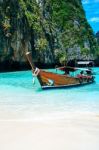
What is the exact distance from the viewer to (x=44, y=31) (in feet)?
181

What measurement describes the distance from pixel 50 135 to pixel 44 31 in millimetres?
50057

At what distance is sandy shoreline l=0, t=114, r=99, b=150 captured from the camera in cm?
508

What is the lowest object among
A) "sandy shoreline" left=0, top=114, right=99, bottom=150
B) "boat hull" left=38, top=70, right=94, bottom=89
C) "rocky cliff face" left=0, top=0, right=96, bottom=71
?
"boat hull" left=38, top=70, right=94, bottom=89

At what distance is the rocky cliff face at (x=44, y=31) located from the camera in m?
46.7

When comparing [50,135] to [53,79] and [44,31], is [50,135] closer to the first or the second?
[53,79]

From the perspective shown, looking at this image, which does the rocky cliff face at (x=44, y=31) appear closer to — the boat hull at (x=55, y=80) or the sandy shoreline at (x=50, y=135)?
the boat hull at (x=55, y=80)

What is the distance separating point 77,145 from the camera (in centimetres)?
512

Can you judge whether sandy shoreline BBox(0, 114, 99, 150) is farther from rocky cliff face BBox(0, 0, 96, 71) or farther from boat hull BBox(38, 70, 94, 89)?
rocky cliff face BBox(0, 0, 96, 71)

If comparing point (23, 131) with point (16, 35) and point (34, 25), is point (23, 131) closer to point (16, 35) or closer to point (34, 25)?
point (16, 35)

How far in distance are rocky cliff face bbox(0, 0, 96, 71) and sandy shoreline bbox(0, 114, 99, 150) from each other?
3826 centimetres

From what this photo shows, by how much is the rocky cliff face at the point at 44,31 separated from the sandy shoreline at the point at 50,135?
38262 millimetres

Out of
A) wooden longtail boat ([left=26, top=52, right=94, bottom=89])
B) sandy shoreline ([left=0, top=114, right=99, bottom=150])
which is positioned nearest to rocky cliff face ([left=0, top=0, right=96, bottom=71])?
wooden longtail boat ([left=26, top=52, right=94, bottom=89])

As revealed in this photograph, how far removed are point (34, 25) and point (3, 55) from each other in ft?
→ 32.9

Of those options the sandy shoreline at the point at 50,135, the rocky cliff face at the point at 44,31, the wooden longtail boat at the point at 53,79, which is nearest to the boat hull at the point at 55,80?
the wooden longtail boat at the point at 53,79
